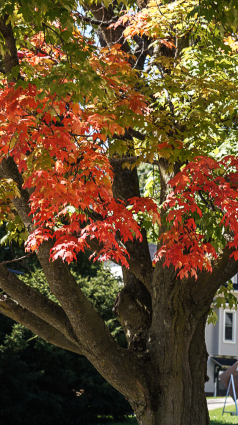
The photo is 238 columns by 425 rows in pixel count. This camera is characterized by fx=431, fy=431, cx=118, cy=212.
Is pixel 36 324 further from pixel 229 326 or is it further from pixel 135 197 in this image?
pixel 229 326

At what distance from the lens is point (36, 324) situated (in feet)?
20.4

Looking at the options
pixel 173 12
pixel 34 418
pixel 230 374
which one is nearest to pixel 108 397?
pixel 34 418

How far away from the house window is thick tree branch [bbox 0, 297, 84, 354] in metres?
25.3

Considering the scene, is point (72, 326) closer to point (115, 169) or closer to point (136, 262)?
point (136, 262)

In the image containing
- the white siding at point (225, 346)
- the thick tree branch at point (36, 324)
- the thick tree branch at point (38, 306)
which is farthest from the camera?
the white siding at point (225, 346)

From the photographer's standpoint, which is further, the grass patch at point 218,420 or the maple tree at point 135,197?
the grass patch at point 218,420

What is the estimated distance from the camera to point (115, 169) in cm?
747

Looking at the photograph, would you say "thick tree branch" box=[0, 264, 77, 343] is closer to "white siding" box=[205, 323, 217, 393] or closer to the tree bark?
the tree bark

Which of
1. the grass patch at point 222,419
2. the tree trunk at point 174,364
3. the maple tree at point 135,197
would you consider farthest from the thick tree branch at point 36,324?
the grass patch at point 222,419

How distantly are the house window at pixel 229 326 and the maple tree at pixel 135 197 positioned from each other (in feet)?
79.8

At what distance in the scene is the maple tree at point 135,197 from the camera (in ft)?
16.4

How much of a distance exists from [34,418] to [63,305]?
7990mm

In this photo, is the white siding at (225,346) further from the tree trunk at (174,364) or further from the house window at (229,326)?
Answer: the tree trunk at (174,364)

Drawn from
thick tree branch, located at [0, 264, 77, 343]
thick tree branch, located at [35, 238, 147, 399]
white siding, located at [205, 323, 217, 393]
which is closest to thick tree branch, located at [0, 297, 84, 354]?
thick tree branch, located at [0, 264, 77, 343]
